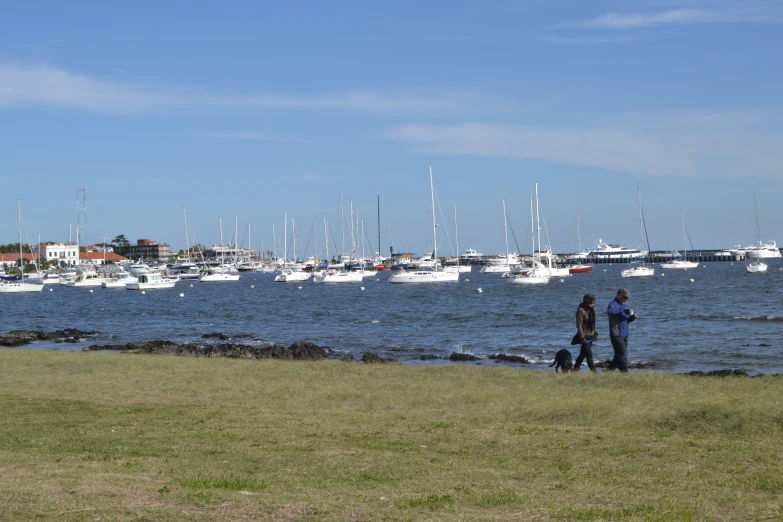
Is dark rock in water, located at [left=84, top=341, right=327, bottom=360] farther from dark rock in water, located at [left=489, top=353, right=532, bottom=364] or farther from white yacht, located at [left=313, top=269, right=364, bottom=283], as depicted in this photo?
white yacht, located at [left=313, top=269, right=364, bottom=283]

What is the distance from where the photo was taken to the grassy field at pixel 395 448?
8.55m

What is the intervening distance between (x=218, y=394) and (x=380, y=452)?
294 inches

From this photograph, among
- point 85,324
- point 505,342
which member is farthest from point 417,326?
point 85,324

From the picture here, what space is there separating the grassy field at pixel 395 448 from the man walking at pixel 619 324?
37.2 inches

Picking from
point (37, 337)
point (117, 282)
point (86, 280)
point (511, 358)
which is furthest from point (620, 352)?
point (86, 280)

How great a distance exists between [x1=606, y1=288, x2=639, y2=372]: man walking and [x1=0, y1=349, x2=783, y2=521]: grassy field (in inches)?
37.2

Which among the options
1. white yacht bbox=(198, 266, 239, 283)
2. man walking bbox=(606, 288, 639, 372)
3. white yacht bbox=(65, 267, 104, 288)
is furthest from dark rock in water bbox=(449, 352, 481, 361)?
white yacht bbox=(198, 266, 239, 283)

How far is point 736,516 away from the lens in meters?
8.09

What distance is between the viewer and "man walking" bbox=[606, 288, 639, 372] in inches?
761

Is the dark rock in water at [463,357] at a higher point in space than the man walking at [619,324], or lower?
lower

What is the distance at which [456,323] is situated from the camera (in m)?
49.7

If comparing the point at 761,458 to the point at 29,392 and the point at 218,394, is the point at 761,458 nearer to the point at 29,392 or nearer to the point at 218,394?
the point at 218,394

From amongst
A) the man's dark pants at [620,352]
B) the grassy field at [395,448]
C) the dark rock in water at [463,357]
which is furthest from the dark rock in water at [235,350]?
the man's dark pants at [620,352]

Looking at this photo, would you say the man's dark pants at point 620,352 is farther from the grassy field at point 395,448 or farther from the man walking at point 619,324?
the grassy field at point 395,448
